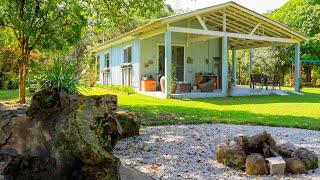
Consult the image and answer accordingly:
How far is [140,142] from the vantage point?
6.53m

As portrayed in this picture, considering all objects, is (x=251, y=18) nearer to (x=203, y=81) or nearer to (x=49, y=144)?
(x=203, y=81)

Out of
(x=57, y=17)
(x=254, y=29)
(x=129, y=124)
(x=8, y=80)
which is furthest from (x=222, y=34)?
(x=8, y=80)

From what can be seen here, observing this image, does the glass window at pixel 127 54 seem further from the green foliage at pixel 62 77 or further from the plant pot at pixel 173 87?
the green foliage at pixel 62 77

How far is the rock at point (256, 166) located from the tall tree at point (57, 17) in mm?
7177

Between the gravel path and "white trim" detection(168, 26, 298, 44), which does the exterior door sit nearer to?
"white trim" detection(168, 26, 298, 44)

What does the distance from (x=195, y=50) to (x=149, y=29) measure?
3.71 metres

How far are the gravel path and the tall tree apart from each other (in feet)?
15.9

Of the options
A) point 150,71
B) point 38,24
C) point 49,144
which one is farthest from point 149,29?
point 49,144

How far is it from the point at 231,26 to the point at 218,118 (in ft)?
36.1

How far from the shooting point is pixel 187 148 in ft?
19.9

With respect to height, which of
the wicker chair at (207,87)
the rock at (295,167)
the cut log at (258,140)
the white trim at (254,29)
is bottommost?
the rock at (295,167)

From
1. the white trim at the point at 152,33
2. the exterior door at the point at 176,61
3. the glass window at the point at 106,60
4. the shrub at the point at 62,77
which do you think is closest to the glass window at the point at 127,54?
the exterior door at the point at 176,61

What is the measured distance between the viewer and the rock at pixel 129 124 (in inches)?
269

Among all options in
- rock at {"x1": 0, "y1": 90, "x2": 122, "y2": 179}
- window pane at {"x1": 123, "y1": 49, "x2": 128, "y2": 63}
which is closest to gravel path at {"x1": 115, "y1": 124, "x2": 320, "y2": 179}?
rock at {"x1": 0, "y1": 90, "x2": 122, "y2": 179}
